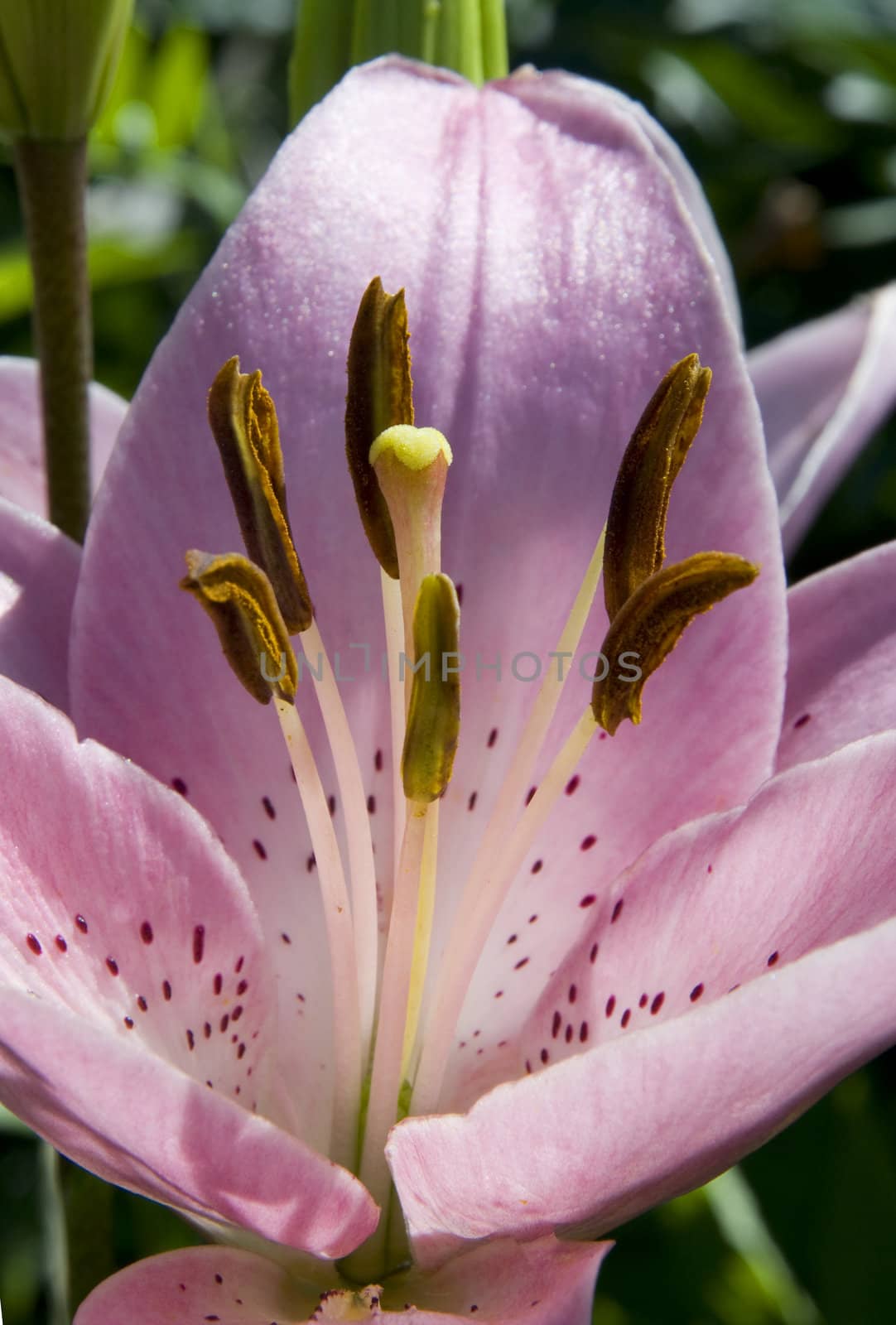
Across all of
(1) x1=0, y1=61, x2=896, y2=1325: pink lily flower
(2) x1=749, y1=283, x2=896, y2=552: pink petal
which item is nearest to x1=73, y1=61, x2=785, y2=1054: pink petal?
(1) x1=0, y1=61, x2=896, y2=1325: pink lily flower

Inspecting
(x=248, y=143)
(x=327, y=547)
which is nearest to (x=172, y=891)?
(x=327, y=547)

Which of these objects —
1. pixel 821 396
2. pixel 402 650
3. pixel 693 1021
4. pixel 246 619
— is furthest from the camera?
pixel 821 396

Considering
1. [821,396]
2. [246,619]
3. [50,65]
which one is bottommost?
[246,619]

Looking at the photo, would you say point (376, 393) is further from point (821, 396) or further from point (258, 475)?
point (821, 396)

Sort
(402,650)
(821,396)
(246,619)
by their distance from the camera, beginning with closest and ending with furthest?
(246,619) → (402,650) → (821,396)

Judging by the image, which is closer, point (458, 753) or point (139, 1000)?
point (139, 1000)

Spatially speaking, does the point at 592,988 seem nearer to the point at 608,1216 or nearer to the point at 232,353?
the point at 608,1216

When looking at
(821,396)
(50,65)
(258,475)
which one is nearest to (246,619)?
(258,475)
